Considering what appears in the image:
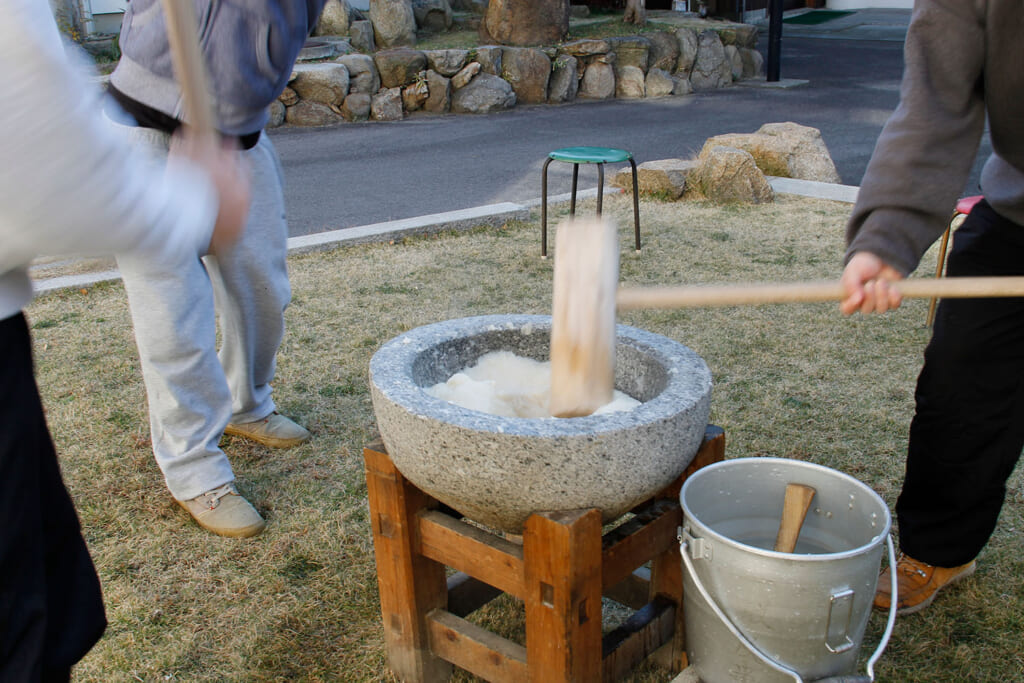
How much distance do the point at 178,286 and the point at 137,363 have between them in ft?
5.33

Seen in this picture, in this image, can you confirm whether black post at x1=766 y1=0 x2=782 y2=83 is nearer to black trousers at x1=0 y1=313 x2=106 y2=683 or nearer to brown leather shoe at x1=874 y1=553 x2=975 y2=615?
brown leather shoe at x1=874 y1=553 x2=975 y2=615

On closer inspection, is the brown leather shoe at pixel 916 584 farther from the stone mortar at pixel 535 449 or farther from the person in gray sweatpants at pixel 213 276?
the person in gray sweatpants at pixel 213 276

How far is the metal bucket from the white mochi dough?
32 centimetres

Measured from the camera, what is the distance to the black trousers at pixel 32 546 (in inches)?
47.3

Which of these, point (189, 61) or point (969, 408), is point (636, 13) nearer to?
point (969, 408)

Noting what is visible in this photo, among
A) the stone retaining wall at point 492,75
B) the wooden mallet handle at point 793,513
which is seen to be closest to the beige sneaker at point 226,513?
the wooden mallet handle at point 793,513

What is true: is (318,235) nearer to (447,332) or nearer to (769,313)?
(769,313)

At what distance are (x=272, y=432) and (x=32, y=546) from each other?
1.96m

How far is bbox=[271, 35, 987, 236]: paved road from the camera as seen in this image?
7098 millimetres

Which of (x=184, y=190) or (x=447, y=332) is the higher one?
(x=184, y=190)

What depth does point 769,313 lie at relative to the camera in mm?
4367

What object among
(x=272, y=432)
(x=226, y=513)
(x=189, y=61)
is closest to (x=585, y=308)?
(x=189, y=61)

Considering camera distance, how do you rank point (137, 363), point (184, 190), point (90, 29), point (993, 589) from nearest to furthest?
point (184, 190) < point (993, 589) < point (137, 363) < point (90, 29)

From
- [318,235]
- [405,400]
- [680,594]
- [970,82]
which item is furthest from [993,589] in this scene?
[318,235]
